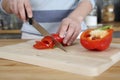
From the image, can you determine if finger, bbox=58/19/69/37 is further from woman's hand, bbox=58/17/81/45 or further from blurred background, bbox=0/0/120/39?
blurred background, bbox=0/0/120/39

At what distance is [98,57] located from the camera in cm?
88

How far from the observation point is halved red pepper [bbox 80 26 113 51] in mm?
966

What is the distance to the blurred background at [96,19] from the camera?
86.7 inches

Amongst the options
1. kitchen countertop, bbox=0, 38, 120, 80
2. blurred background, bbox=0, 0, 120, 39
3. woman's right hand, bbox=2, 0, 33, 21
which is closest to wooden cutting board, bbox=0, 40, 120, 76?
kitchen countertop, bbox=0, 38, 120, 80

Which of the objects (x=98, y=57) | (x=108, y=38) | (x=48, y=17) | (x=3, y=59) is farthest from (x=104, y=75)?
(x=48, y=17)

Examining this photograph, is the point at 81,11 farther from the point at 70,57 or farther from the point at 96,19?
Result: the point at 96,19

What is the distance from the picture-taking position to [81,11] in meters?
1.19

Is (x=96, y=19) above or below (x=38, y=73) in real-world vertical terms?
below

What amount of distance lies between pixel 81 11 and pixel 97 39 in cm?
24

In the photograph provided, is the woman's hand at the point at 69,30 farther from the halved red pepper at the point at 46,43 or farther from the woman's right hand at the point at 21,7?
the woman's right hand at the point at 21,7

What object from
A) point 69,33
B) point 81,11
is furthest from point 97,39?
point 81,11

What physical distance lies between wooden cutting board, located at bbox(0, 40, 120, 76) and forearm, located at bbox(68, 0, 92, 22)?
143 mm

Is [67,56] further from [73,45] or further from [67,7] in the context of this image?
[67,7]

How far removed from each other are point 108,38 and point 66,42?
0.55 ft
